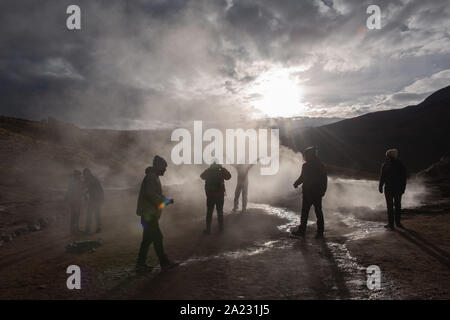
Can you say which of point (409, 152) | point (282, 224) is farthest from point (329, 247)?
point (409, 152)

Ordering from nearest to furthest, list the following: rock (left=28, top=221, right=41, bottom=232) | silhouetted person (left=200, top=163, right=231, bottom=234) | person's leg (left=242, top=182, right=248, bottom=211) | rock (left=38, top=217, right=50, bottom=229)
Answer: silhouetted person (left=200, top=163, right=231, bottom=234) < rock (left=28, top=221, right=41, bottom=232) < rock (left=38, top=217, right=50, bottom=229) < person's leg (left=242, top=182, right=248, bottom=211)

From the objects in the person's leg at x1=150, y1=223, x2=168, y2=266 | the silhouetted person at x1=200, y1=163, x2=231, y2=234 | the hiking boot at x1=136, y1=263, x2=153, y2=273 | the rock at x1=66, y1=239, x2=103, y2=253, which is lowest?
the rock at x1=66, y1=239, x2=103, y2=253

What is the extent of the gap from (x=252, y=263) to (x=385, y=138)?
67.0m

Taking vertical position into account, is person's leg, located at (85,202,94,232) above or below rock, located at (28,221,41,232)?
above

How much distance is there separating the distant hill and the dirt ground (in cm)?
4447

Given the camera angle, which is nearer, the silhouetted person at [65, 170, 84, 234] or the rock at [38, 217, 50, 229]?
the silhouetted person at [65, 170, 84, 234]

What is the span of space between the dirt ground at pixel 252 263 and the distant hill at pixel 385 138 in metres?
44.5

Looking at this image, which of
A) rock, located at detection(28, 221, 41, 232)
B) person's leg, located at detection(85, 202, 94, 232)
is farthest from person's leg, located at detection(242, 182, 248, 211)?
rock, located at detection(28, 221, 41, 232)

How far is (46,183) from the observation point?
60.1 feet

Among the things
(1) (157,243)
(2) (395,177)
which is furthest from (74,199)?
(2) (395,177)

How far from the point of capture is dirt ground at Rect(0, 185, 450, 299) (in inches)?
139

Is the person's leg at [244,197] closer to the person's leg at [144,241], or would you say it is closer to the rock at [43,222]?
the person's leg at [144,241]

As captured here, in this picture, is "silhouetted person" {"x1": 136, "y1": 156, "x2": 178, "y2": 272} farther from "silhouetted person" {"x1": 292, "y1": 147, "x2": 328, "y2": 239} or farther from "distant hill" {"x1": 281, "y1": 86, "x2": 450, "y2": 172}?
"distant hill" {"x1": 281, "y1": 86, "x2": 450, "y2": 172}
